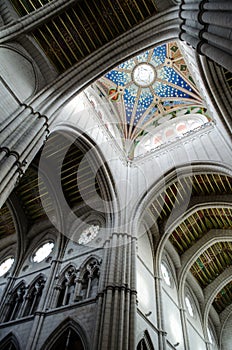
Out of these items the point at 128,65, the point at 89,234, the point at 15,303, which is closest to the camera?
the point at 15,303

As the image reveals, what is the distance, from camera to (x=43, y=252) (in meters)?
16.0

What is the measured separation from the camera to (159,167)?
15133 millimetres

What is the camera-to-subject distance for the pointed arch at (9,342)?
11.8m

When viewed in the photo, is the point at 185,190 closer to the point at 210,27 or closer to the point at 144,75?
the point at 144,75

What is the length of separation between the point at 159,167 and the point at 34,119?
815cm

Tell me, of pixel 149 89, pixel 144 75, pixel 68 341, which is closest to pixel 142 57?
pixel 144 75

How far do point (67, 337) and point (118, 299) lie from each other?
259 centimetres

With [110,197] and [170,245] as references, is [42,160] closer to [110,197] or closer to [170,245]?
[110,197]

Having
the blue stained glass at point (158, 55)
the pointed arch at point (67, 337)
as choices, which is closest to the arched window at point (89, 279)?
the pointed arch at point (67, 337)

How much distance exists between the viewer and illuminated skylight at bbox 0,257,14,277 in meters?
16.6

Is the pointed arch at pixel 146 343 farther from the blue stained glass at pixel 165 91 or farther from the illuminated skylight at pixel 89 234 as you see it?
the blue stained glass at pixel 165 91

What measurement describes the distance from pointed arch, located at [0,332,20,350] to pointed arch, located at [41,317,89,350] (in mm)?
1816

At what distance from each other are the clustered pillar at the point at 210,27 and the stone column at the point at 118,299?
7.81 metres

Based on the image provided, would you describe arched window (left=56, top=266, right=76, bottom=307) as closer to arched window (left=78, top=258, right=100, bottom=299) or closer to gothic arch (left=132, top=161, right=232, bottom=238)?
arched window (left=78, top=258, right=100, bottom=299)
